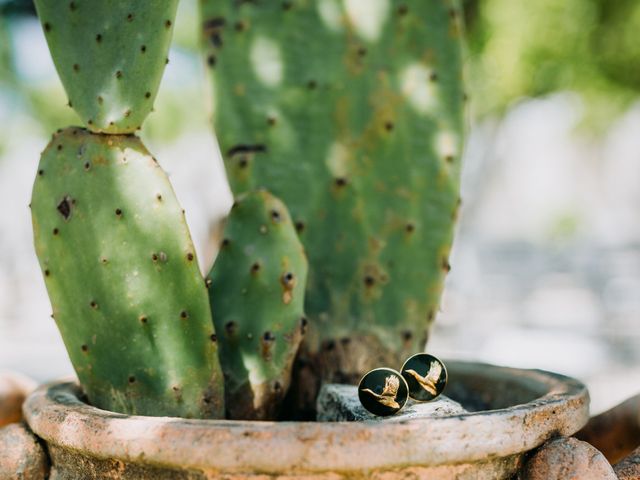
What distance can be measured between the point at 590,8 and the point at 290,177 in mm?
4839

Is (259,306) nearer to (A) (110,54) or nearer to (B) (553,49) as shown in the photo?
(A) (110,54)

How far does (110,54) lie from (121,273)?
0.37 m

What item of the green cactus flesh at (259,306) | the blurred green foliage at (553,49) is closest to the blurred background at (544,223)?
the blurred green foliage at (553,49)

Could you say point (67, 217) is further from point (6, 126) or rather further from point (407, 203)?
point (6, 126)

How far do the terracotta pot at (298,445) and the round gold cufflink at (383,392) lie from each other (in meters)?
0.19

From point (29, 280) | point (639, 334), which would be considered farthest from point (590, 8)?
point (29, 280)

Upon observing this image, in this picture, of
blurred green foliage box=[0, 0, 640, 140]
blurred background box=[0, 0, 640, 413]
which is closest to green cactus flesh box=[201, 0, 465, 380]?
blurred background box=[0, 0, 640, 413]

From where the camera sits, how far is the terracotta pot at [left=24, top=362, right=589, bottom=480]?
112cm

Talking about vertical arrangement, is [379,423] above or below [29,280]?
above

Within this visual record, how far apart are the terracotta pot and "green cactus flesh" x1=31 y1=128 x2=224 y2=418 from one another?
129 millimetres

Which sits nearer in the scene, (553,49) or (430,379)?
(430,379)

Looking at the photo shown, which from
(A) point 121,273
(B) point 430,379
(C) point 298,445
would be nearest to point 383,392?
(B) point 430,379

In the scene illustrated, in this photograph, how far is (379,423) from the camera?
1148mm

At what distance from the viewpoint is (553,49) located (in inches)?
237
